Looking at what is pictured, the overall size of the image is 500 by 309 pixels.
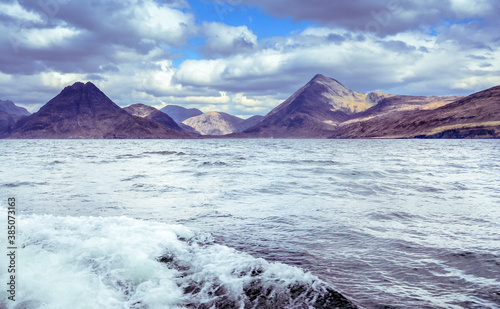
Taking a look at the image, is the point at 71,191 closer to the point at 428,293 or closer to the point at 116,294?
the point at 116,294

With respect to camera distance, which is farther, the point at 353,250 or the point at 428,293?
the point at 353,250

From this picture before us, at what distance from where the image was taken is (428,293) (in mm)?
6020

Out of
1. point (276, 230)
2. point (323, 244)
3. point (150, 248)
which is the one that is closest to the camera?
point (150, 248)

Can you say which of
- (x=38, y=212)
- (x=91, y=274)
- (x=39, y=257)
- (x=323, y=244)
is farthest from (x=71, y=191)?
(x=323, y=244)

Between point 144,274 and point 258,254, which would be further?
point 258,254

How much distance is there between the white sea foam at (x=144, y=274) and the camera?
5719 millimetres

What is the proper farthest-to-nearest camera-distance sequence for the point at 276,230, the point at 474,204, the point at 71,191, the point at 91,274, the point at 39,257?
the point at 71,191 < the point at 474,204 < the point at 276,230 < the point at 39,257 < the point at 91,274

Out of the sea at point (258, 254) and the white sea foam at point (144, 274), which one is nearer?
the white sea foam at point (144, 274)

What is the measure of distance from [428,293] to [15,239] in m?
10.4

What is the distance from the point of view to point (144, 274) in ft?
22.2

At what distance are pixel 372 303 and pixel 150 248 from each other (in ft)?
18.4

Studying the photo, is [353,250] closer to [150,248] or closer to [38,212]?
[150,248]

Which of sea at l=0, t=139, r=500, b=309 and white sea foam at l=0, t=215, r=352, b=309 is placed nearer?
white sea foam at l=0, t=215, r=352, b=309

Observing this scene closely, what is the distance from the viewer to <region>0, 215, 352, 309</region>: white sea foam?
5719 mm
